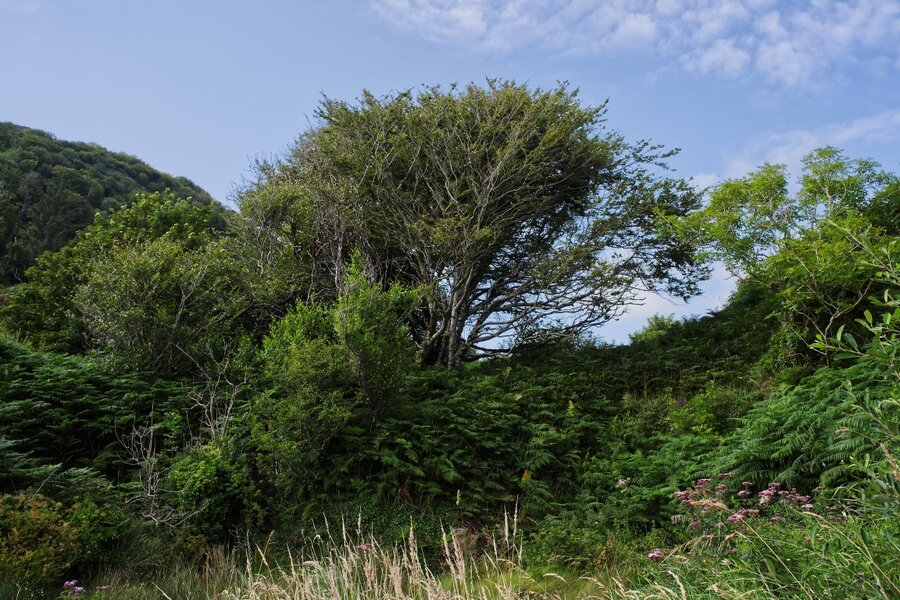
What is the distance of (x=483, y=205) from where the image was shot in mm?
14219

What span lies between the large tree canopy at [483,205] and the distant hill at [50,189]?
529 inches

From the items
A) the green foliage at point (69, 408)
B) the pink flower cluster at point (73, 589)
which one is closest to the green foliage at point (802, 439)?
the pink flower cluster at point (73, 589)

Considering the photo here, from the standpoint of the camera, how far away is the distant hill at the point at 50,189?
2817 cm

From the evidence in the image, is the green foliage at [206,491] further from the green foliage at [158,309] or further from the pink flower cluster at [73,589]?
the green foliage at [158,309]

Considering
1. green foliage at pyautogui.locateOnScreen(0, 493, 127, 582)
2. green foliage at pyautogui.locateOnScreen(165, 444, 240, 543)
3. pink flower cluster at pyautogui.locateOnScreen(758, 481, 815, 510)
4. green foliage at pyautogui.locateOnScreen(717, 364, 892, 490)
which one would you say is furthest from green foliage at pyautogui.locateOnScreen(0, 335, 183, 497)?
green foliage at pyautogui.locateOnScreen(717, 364, 892, 490)

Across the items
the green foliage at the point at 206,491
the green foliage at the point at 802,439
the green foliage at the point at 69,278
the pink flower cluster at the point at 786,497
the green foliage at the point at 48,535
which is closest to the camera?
the pink flower cluster at the point at 786,497

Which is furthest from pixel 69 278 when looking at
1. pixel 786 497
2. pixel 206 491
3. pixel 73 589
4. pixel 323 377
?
pixel 786 497

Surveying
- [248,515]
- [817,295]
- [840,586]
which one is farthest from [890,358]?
[817,295]

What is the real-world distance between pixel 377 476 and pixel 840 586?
23.4 feet

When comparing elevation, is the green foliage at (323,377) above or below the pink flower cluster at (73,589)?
above

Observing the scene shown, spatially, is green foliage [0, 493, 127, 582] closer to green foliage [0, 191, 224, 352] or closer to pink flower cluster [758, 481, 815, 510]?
pink flower cluster [758, 481, 815, 510]

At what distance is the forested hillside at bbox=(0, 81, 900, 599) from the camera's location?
513cm

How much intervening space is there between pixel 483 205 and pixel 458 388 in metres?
4.58

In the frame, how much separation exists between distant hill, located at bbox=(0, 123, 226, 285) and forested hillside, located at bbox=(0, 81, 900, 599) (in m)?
14.3
